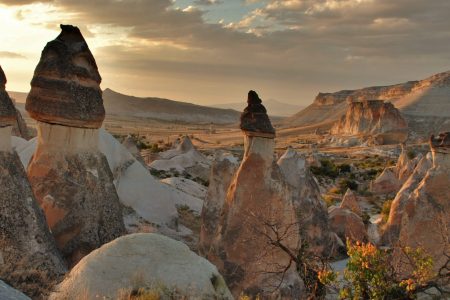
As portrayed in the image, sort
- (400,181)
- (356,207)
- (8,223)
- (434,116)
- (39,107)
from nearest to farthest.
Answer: (8,223) → (39,107) → (356,207) → (400,181) → (434,116)

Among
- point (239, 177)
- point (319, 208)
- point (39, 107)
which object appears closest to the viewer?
point (39, 107)

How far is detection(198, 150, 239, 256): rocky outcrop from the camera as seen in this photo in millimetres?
11281

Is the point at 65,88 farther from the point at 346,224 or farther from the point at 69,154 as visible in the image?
the point at 346,224

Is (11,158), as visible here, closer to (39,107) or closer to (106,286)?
(39,107)

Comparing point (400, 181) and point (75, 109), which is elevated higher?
point (75, 109)

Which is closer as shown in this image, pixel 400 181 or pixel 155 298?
pixel 155 298

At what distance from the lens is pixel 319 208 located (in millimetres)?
14148

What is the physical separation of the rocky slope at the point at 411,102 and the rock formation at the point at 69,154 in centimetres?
5564

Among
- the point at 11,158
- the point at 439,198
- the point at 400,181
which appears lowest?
the point at 400,181

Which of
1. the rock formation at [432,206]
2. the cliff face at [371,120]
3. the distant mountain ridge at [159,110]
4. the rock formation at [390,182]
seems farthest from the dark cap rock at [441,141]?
the distant mountain ridge at [159,110]

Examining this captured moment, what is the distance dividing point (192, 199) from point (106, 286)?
1269 centimetres

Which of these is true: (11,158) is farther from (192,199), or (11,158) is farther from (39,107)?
(192,199)

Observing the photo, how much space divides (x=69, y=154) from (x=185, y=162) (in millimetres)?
16956

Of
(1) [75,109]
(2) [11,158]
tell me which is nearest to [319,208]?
(1) [75,109]
